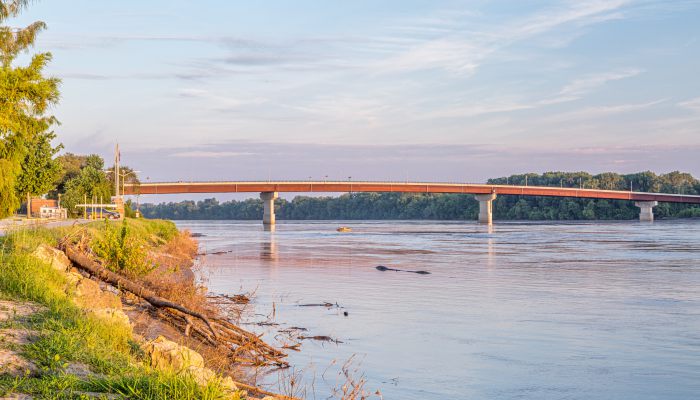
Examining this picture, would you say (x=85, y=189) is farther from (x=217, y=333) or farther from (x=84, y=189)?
(x=217, y=333)

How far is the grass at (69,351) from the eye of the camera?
852cm

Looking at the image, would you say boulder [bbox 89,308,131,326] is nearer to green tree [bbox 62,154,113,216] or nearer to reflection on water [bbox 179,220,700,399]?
reflection on water [bbox 179,220,700,399]

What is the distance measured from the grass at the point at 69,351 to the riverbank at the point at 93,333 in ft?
0.05

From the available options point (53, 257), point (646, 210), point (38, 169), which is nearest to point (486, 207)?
point (646, 210)

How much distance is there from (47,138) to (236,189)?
74.5 m

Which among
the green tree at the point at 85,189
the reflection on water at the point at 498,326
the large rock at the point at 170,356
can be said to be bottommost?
the reflection on water at the point at 498,326

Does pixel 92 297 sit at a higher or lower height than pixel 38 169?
lower

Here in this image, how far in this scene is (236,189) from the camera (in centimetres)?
14862

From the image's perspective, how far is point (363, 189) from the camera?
161m

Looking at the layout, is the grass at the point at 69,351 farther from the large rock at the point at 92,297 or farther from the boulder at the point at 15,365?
the large rock at the point at 92,297

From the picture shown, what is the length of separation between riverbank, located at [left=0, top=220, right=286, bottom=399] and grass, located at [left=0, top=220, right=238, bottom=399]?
0.01 meters

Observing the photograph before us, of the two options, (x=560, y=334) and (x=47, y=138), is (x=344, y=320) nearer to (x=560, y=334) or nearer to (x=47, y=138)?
(x=560, y=334)

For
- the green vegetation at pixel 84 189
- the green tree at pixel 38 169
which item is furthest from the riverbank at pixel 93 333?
the green vegetation at pixel 84 189

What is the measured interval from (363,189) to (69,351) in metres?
151
